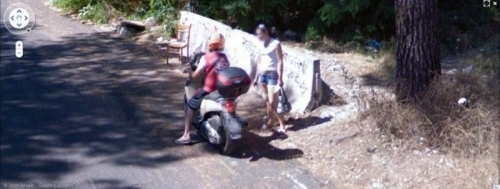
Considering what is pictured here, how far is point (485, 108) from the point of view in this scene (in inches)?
341

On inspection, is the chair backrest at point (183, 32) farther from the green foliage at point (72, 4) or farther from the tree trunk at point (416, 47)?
the tree trunk at point (416, 47)

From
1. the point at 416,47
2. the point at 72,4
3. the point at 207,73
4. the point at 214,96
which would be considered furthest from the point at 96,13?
the point at 416,47

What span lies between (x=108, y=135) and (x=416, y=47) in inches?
139

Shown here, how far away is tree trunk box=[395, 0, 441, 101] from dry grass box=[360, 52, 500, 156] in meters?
0.15

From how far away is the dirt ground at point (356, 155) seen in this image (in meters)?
7.68

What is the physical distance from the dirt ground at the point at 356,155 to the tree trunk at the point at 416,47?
646mm

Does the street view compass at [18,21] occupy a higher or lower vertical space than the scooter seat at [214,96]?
higher

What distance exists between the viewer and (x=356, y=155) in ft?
27.7

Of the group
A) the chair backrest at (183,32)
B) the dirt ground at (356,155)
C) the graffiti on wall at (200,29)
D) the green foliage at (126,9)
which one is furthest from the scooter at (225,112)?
the green foliage at (126,9)

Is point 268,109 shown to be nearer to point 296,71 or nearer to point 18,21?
point 296,71

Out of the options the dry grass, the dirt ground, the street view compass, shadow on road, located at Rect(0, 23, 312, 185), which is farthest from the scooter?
the street view compass

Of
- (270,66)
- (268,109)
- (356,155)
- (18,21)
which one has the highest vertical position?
(18,21)

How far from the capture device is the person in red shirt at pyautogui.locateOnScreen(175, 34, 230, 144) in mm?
8766

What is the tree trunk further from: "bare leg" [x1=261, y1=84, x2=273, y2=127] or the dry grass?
"bare leg" [x1=261, y1=84, x2=273, y2=127]
